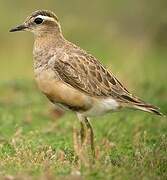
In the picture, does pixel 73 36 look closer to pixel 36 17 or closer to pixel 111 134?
pixel 111 134

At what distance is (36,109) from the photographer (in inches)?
576

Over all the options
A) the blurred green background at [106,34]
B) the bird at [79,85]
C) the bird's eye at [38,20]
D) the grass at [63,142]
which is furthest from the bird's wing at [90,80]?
the blurred green background at [106,34]

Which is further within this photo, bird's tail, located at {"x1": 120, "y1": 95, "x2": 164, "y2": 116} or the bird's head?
the bird's head

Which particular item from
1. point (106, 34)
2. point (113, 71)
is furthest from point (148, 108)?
point (106, 34)

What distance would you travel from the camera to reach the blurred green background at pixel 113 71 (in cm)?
900

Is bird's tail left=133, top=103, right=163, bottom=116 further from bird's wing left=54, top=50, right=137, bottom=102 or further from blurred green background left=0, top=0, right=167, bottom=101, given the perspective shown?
blurred green background left=0, top=0, right=167, bottom=101

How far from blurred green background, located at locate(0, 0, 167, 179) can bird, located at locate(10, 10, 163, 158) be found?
64 centimetres

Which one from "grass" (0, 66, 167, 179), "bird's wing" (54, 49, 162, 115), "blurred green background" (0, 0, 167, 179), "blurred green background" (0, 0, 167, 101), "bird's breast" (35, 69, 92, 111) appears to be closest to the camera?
"grass" (0, 66, 167, 179)

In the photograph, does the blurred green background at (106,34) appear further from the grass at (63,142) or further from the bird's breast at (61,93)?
the bird's breast at (61,93)

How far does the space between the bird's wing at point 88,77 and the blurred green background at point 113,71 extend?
33.4 inches

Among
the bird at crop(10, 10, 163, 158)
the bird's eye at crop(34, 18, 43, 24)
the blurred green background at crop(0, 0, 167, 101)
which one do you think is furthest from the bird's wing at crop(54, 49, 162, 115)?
the blurred green background at crop(0, 0, 167, 101)

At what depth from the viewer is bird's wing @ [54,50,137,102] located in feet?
31.3

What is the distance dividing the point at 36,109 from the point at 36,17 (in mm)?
4625

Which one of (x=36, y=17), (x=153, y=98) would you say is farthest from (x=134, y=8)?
(x=36, y=17)
